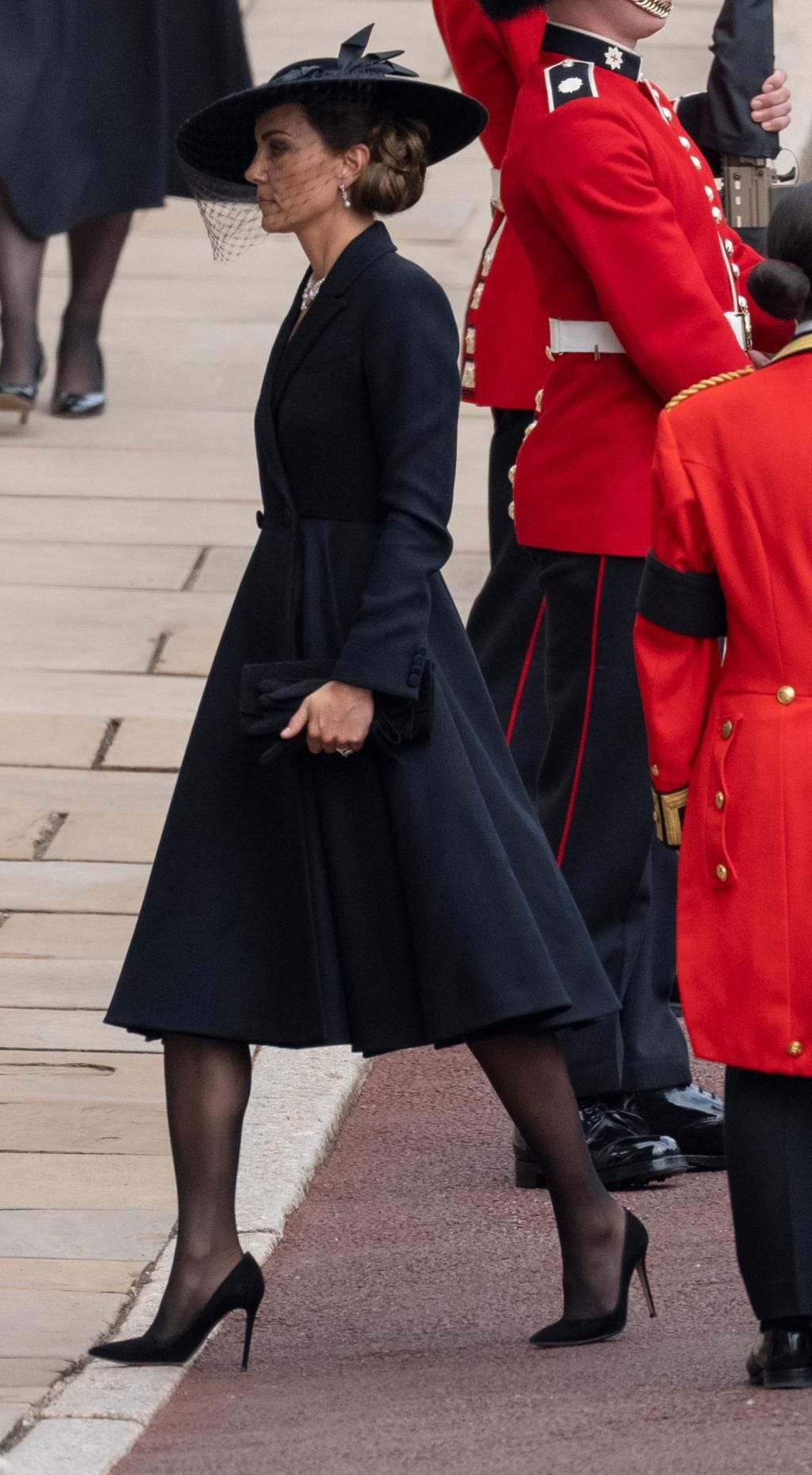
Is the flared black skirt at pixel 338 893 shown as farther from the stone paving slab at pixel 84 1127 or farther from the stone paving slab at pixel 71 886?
the stone paving slab at pixel 71 886

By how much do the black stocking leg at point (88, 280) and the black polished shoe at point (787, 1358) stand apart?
535 centimetres

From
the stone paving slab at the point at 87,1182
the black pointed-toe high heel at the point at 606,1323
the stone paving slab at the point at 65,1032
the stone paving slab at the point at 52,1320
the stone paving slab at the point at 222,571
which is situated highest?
the black pointed-toe high heel at the point at 606,1323

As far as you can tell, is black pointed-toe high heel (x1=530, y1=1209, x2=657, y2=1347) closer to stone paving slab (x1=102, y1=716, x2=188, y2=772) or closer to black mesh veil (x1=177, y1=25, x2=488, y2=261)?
black mesh veil (x1=177, y1=25, x2=488, y2=261)

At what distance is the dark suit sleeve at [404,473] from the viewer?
365 cm

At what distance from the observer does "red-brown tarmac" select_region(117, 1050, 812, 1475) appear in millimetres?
3363

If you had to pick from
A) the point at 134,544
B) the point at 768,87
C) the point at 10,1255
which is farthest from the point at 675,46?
the point at 10,1255

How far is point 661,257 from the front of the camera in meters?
4.25

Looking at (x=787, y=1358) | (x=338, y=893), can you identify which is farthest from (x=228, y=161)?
(x=787, y=1358)

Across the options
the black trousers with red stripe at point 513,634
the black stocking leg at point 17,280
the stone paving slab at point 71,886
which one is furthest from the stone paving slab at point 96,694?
the black stocking leg at point 17,280

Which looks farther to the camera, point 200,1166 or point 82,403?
point 82,403

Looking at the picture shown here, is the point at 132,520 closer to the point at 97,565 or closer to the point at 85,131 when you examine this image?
the point at 97,565

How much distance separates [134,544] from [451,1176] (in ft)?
11.7

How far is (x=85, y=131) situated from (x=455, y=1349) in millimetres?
5307

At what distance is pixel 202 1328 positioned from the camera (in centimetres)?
372
